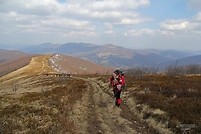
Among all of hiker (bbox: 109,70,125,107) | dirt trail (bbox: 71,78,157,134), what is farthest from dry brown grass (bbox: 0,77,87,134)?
hiker (bbox: 109,70,125,107)

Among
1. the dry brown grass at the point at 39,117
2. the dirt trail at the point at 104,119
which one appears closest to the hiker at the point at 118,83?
the dirt trail at the point at 104,119

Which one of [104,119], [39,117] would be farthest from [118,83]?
[39,117]

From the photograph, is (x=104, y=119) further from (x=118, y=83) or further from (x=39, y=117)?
(x=118, y=83)

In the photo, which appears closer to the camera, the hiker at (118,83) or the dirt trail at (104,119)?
the dirt trail at (104,119)

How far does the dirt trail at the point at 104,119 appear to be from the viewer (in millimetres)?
22688

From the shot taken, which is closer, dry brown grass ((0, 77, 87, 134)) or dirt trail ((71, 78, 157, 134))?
dry brown grass ((0, 77, 87, 134))

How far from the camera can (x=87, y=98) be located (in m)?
38.5

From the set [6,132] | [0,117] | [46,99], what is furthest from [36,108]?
[6,132]

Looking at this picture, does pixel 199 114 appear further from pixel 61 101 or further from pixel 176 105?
pixel 61 101

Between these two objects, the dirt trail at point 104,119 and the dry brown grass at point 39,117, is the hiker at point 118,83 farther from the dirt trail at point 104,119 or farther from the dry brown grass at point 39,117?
the dry brown grass at point 39,117

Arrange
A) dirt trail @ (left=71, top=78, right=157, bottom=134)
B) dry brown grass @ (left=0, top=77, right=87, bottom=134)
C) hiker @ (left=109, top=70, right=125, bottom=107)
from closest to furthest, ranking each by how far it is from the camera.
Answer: dry brown grass @ (left=0, top=77, right=87, bottom=134) → dirt trail @ (left=71, top=78, right=157, bottom=134) → hiker @ (left=109, top=70, right=125, bottom=107)

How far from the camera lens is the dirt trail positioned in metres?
22.7

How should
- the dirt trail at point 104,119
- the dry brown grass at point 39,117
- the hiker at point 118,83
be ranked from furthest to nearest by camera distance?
the hiker at point 118,83 → the dirt trail at point 104,119 → the dry brown grass at point 39,117

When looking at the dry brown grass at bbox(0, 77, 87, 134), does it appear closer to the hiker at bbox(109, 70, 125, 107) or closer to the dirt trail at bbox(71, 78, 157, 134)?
the dirt trail at bbox(71, 78, 157, 134)
